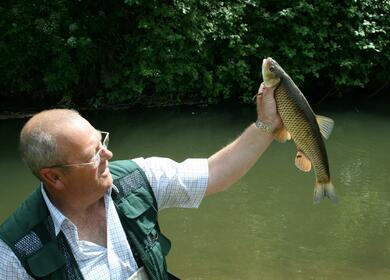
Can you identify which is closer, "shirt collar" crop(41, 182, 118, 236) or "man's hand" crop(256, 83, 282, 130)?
"shirt collar" crop(41, 182, 118, 236)

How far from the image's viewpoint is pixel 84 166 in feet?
6.45

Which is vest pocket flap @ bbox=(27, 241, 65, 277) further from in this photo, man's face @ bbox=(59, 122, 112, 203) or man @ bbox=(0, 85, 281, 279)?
man's face @ bbox=(59, 122, 112, 203)

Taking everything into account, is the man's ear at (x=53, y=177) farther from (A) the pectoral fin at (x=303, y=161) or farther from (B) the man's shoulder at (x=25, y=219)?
(A) the pectoral fin at (x=303, y=161)

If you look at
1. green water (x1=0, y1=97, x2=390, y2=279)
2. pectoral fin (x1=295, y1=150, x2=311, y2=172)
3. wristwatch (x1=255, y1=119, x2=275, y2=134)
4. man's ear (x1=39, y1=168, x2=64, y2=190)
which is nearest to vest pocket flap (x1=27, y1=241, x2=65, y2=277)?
man's ear (x1=39, y1=168, x2=64, y2=190)

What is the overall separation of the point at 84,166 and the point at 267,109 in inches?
28.6

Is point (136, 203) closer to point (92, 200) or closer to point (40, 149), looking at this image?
point (92, 200)

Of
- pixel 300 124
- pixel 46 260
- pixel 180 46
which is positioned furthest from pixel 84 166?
pixel 180 46

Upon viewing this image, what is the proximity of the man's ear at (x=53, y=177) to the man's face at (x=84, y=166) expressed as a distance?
0.02 meters

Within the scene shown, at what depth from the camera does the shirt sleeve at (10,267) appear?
6.10 ft

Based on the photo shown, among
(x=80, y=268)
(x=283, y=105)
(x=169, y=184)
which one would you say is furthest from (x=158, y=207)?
(x=283, y=105)

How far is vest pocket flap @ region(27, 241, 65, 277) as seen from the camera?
Result: 6.10 feet

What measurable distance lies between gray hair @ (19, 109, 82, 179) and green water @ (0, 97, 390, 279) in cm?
310

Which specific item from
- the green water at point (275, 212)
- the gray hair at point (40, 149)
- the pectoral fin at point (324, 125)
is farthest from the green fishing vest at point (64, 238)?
the green water at point (275, 212)

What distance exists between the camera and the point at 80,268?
1.95 metres
